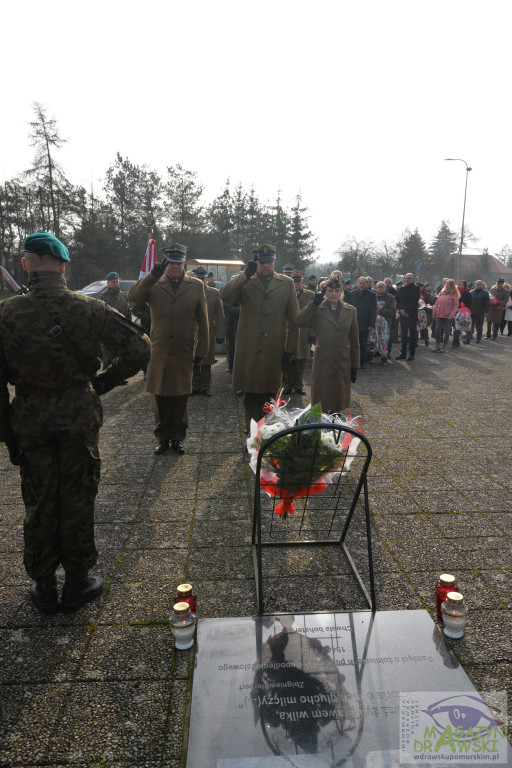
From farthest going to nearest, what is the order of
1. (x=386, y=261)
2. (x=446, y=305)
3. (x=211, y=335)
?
1. (x=386, y=261)
2. (x=446, y=305)
3. (x=211, y=335)

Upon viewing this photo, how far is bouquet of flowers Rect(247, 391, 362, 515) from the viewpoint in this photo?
118 inches

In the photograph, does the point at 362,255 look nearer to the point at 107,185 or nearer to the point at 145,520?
the point at 107,185

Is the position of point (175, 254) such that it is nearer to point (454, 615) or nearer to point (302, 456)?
point (302, 456)

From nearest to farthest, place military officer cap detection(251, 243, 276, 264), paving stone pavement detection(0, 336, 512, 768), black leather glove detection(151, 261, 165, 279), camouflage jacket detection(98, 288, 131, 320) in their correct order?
paving stone pavement detection(0, 336, 512, 768) < black leather glove detection(151, 261, 165, 279) < military officer cap detection(251, 243, 276, 264) < camouflage jacket detection(98, 288, 131, 320)

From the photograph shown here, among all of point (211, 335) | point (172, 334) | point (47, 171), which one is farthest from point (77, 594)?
point (47, 171)

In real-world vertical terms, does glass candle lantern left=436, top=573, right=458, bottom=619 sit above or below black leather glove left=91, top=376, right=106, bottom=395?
below

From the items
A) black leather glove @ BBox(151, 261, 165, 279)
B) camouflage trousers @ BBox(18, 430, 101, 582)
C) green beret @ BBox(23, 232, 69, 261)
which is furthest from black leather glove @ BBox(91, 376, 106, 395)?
black leather glove @ BBox(151, 261, 165, 279)

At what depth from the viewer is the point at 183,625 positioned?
8.29 ft

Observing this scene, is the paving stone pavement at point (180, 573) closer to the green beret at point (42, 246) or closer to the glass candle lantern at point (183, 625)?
the glass candle lantern at point (183, 625)

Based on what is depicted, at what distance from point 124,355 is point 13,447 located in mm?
780

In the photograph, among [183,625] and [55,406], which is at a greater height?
[55,406]

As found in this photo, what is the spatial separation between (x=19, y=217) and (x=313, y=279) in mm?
31902

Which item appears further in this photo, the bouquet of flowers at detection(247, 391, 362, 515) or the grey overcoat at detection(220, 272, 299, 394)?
the grey overcoat at detection(220, 272, 299, 394)

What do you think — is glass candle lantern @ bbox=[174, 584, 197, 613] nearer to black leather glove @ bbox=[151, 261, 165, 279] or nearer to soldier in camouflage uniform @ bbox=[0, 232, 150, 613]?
soldier in camouflage uniform @ bbox=[0, 232, 150, 613]
